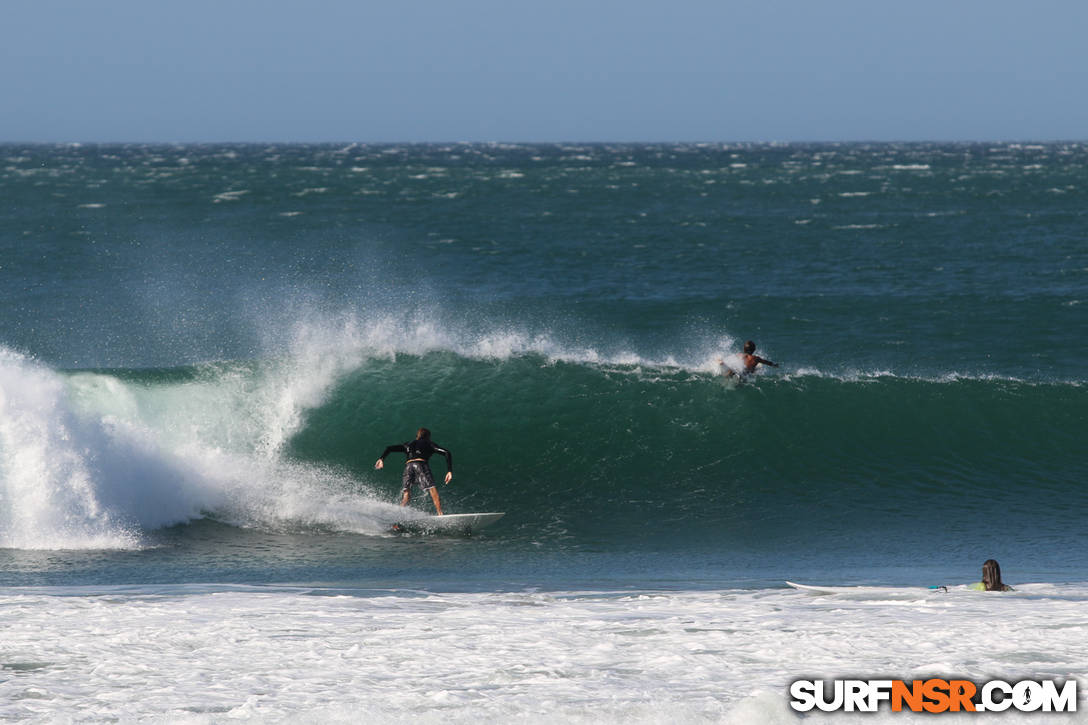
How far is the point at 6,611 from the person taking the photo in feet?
33.5

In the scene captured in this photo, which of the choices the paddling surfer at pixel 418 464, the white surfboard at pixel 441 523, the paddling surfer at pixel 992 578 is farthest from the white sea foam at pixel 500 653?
the paddling surfer at pixel 418 464

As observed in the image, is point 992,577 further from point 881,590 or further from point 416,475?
point 416,475

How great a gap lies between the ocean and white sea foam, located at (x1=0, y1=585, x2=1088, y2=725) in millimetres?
40

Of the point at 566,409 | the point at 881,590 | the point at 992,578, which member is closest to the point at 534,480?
the point at 566,409

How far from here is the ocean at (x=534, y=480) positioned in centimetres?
853

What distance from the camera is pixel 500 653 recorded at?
889 cm

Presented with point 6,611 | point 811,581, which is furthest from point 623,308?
point 6,611

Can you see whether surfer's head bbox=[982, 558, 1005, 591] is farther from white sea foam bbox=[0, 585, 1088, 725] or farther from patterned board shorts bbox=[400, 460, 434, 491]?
patterned board shorts bbox=[400, 460, 434, 491]

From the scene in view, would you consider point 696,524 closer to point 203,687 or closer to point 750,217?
point 203,687

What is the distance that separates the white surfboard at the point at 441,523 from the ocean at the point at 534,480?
0.15 m

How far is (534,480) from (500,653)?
8.03m

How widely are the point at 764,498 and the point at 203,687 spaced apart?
9933mm

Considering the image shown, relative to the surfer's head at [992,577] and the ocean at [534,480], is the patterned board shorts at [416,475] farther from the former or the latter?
the surfer's head at [992,577]

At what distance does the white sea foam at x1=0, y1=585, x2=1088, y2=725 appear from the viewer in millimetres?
7707
